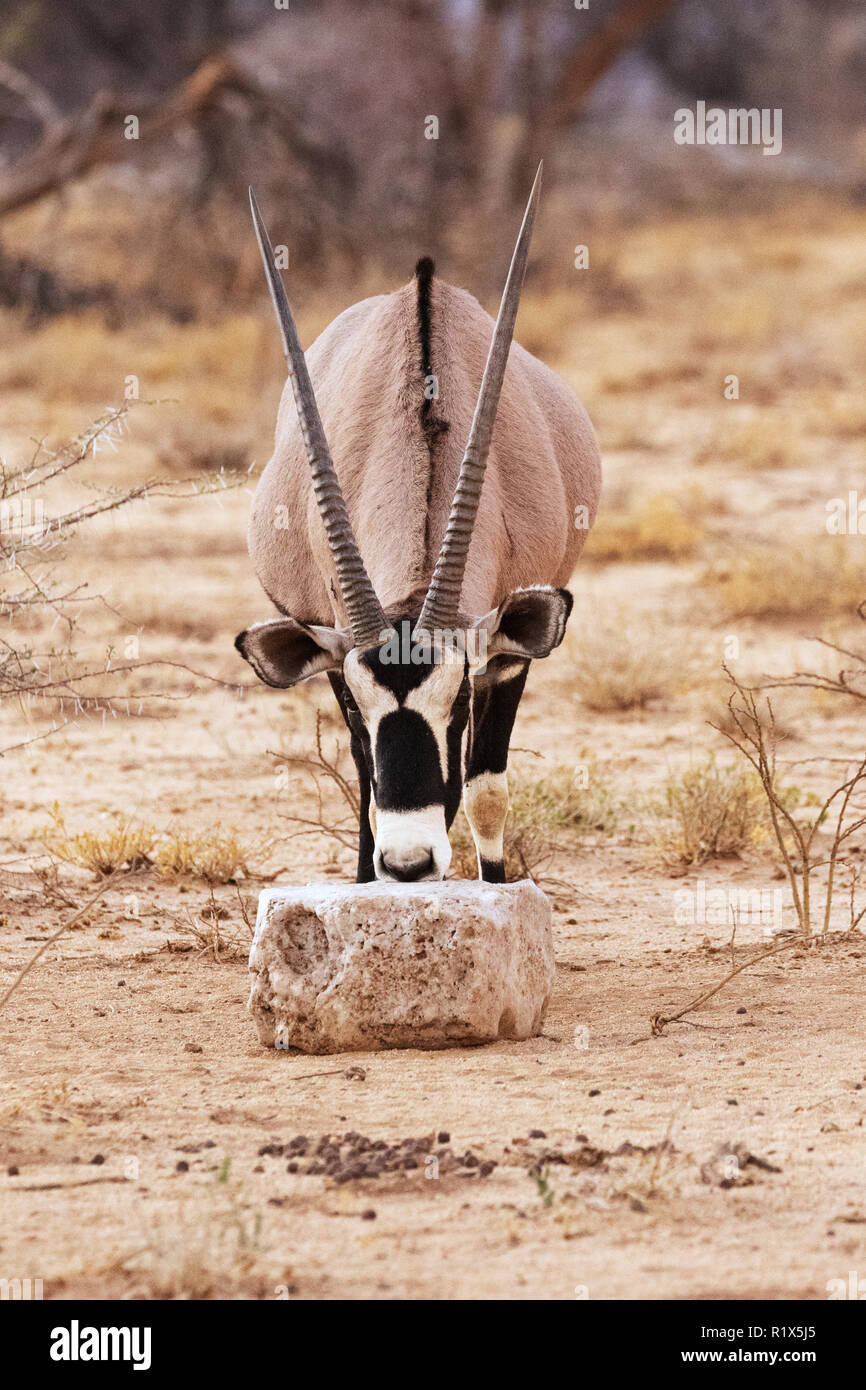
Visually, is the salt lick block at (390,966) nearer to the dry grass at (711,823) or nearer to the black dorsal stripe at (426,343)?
the black dorsal stripe at (426,343)

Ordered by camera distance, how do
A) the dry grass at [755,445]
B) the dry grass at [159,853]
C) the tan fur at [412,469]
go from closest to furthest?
the tan fur at [412,469] < the dry grass at [159,853] < the dry grass at [755,445]

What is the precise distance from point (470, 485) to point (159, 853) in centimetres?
244

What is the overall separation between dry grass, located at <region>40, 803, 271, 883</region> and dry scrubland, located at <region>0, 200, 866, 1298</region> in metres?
0.02

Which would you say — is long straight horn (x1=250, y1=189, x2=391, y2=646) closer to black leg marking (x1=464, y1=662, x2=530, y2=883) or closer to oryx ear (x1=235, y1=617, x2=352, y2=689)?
oryx ear (x1=235, y1=617, x2=352, y2=689)

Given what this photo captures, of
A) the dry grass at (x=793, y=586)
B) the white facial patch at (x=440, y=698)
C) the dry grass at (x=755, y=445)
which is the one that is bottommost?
the white facial patch at (x=440, y=698)

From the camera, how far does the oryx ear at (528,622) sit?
15.9ft

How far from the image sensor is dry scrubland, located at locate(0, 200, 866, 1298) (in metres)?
3.54

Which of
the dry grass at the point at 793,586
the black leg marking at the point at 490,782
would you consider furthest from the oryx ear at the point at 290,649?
the dry grass at the point at 793,586

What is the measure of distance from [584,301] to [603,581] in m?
10.8

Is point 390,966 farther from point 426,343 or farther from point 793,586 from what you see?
point 793,586

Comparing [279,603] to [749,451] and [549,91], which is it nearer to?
[749,451]

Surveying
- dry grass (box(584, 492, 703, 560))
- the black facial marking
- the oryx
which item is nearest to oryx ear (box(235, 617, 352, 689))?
the oryx

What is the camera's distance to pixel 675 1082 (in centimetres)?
444
